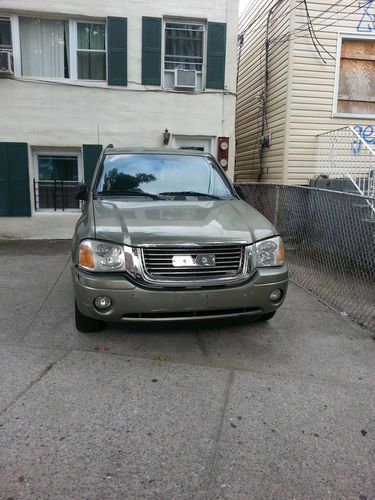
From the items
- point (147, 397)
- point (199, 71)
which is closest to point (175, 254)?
point (147, 397)

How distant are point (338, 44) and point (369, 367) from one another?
7954mm

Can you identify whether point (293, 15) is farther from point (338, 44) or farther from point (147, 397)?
point (147, 397)

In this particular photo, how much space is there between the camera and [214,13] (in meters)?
8.86

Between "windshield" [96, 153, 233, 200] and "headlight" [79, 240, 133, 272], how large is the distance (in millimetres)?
1147

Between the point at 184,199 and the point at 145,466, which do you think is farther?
the point at 184,199

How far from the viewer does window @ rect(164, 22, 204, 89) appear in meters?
9.08

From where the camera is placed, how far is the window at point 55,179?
9148 millimetres

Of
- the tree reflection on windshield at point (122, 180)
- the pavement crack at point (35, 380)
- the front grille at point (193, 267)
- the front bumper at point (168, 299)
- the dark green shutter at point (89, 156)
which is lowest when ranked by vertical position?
the pavement crack at point (35, 380)

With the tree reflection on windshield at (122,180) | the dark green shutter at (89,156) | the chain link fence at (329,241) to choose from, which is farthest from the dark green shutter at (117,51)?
the tree reflection on windshield at (122,180)

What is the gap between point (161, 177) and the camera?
4.70 metres

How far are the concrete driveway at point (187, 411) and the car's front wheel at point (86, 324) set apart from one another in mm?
81

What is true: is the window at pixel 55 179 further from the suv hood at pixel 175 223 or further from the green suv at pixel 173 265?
the green suv at pixel 173 265

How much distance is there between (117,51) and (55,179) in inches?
117

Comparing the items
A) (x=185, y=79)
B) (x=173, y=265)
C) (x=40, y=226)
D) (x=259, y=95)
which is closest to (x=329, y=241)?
(x=173, y=265)
